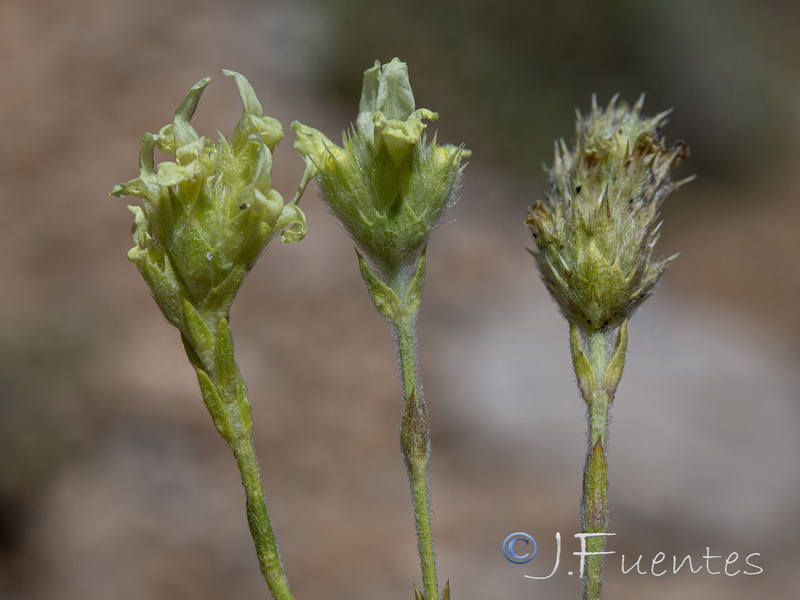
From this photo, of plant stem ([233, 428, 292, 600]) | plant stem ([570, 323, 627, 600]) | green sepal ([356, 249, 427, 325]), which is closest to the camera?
plant stem ([233, 428, 292, 600])

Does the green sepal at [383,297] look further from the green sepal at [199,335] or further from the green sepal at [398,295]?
the green sepal at [199,335]

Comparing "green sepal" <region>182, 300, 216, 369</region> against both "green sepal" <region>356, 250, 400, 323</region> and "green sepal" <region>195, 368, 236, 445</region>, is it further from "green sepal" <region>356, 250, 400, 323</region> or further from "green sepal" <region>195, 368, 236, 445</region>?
"green sepal" <region>356, 250, 400, 323</region>

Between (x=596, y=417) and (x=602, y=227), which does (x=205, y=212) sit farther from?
(x=596, y=417)

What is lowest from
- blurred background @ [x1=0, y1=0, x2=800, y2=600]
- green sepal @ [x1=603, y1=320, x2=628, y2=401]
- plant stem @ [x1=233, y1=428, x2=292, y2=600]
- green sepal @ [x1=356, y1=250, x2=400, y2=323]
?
plant stem @ [x1=233, y1=428, x2=292, y2=600]

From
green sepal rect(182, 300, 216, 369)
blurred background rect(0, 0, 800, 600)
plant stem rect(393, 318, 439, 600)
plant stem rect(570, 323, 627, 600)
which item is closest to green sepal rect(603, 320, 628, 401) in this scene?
plant stem rect(570, 323, 627, 600)

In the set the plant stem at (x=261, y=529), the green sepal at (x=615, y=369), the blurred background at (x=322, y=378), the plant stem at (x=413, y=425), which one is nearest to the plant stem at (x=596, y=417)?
the green sepal at (x=615, y=369)

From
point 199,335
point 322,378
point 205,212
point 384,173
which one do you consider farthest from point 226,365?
point 322,378
